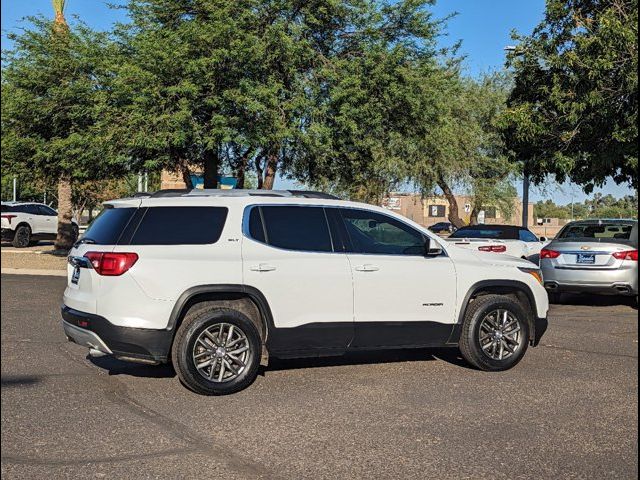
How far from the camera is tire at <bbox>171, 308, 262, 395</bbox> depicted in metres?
6.35

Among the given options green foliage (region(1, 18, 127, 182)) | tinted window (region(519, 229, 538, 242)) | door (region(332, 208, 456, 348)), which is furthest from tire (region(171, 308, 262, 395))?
green foliage (region(1, 18, 127, 182))

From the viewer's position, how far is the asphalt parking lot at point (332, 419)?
4645mm

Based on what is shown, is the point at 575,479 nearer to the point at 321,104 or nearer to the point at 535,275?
the point at 535,275

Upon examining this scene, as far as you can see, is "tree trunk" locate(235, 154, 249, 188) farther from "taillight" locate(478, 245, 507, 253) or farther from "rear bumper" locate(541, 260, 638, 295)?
"rear bumper" locate(541, 260, 638, 295)

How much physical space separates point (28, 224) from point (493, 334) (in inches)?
1006

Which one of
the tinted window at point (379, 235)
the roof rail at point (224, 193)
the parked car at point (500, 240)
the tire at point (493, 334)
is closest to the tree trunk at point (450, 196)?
the parked car at point (500, 240)

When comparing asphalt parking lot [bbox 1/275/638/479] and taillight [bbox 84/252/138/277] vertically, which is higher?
taillight [bbox 84/252/138/277]

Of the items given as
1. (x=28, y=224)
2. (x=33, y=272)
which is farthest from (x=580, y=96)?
(x=28, y=224)

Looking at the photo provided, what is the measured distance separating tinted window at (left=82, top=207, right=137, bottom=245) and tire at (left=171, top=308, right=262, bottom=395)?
94 centimetres

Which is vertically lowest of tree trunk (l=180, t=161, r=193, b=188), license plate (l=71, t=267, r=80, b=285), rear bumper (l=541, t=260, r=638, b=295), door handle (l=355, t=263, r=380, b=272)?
rear bumper (l=541, t=260, r=638, b=295)

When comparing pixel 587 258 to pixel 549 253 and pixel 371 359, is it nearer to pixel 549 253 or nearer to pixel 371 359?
pixel 549 253

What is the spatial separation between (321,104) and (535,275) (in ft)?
36.4

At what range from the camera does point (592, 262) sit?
11.7m

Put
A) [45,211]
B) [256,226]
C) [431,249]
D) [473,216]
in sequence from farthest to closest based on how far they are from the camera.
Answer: [473,216], [45,211], [431,249], [256,226]
